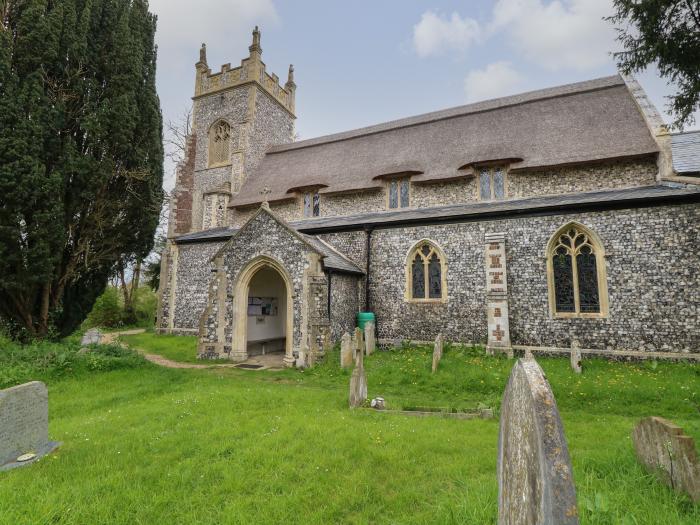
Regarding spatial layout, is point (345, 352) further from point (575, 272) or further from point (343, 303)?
point (575, 272)

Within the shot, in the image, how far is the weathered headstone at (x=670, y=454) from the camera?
9.61 feet

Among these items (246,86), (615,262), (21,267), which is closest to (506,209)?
(615,262)

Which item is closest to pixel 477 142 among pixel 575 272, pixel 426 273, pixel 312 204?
pixel 426 273

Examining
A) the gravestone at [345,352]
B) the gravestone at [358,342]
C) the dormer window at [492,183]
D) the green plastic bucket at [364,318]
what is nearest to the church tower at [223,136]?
the green plastic bucket at [364,318]

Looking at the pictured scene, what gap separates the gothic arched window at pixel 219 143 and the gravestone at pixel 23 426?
18694mm

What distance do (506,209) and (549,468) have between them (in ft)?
36.6

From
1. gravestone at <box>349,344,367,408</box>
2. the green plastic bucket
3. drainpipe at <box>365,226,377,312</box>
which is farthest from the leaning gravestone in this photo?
drainpipe at <box>365,226,377,312</box>

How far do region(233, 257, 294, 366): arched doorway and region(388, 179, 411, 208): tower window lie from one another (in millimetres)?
5808

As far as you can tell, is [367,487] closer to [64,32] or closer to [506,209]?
[506,209]

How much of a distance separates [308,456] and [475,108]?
1754 centimetres

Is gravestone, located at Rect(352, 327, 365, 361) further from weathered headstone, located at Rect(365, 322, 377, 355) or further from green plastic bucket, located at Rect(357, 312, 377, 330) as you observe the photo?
green plastic bucket, located at Rect(357, 312, 377, 330)

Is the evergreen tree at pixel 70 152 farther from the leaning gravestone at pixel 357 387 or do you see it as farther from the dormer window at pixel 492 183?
the dormer window at pixel 492 183

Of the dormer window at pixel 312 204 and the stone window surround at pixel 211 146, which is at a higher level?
the stone window surround at pixel 211 146

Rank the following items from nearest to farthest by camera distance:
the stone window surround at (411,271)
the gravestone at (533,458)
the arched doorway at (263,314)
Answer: the gravestone at (533,458) → the arched doorway at (263,314) → the stone window surround at (411,271)
